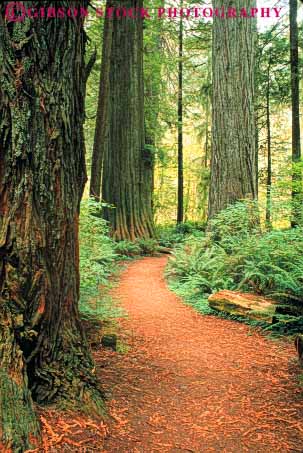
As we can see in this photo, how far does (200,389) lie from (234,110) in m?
6.69

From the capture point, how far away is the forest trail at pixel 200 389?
2.93 m

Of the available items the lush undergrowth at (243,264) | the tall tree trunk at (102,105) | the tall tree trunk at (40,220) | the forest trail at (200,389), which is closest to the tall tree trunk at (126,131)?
the tall tree trunk at (102,105)

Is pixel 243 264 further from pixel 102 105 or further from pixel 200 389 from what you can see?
pixel 102 105

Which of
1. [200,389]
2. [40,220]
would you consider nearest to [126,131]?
[200,389]

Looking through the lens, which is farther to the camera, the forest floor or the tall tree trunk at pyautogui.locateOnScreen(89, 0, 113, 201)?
the tall tree trunk at pyautogui.locateOnScreen(89, 0, 113, 201)

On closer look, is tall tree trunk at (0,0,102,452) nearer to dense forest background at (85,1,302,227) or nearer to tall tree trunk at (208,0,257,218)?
tall tree trunk at (208,0,257,218)

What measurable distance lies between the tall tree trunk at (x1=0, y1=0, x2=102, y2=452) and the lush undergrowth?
315 cm

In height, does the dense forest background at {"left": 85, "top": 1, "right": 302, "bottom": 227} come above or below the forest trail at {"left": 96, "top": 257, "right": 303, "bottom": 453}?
above

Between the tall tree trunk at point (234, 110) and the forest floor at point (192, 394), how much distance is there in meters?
3.76

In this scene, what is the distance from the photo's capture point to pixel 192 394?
3.68m

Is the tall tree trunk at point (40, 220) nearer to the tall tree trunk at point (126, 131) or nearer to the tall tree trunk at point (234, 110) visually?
the tall tree trunk at point (234, 110)

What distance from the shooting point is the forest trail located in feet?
9.62

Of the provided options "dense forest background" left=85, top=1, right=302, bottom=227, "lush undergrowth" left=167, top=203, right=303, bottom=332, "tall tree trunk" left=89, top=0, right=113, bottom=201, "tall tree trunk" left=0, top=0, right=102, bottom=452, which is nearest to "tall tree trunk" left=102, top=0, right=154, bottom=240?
"dense forest background" left=85, top=1, right=302, bottom=227

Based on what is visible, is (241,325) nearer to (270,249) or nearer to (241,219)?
(270,249)
